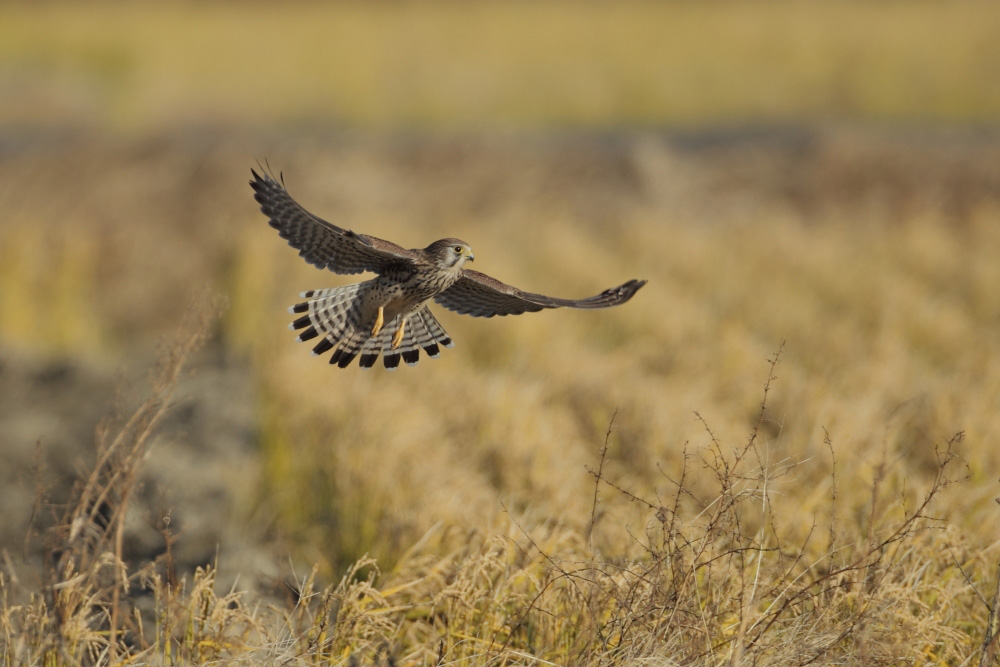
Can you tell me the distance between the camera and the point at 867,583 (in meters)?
3.39

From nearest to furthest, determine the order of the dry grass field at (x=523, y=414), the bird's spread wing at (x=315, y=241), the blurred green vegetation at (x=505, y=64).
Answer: the bird's spread wing at (x=315, y=241) → the dry grass field at (x=523, y=414) → the blurred green vegetation at (x=505, y=64)

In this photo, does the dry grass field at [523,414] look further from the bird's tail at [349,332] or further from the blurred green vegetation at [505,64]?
the blurred green vegetation at [505,64]

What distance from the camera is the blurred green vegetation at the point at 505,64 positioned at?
25.4 meters

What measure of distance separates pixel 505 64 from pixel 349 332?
90.9 ft

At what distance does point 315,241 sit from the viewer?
2791mm

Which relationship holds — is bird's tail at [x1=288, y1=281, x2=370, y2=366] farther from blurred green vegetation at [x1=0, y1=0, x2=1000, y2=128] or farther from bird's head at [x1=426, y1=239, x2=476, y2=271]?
blurred green vegetation at [x1=0, y1=0, x2=1000, y2=128]

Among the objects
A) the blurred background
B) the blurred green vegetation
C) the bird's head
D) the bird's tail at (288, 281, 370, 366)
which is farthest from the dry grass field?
the blurred green vegetation

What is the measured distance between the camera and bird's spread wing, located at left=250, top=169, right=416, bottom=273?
2629 mm

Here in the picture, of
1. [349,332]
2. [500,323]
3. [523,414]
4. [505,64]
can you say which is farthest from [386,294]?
[505,64]

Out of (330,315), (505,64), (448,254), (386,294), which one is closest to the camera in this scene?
(448,254)

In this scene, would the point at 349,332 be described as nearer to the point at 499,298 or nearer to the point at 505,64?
the point at 499,298

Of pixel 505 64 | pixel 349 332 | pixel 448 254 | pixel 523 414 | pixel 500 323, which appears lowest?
pixel 349 332

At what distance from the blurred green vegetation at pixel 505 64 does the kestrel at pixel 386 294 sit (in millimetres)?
20246

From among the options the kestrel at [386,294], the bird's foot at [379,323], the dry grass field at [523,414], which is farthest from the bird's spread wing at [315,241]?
the dry grass field at [523,414]
